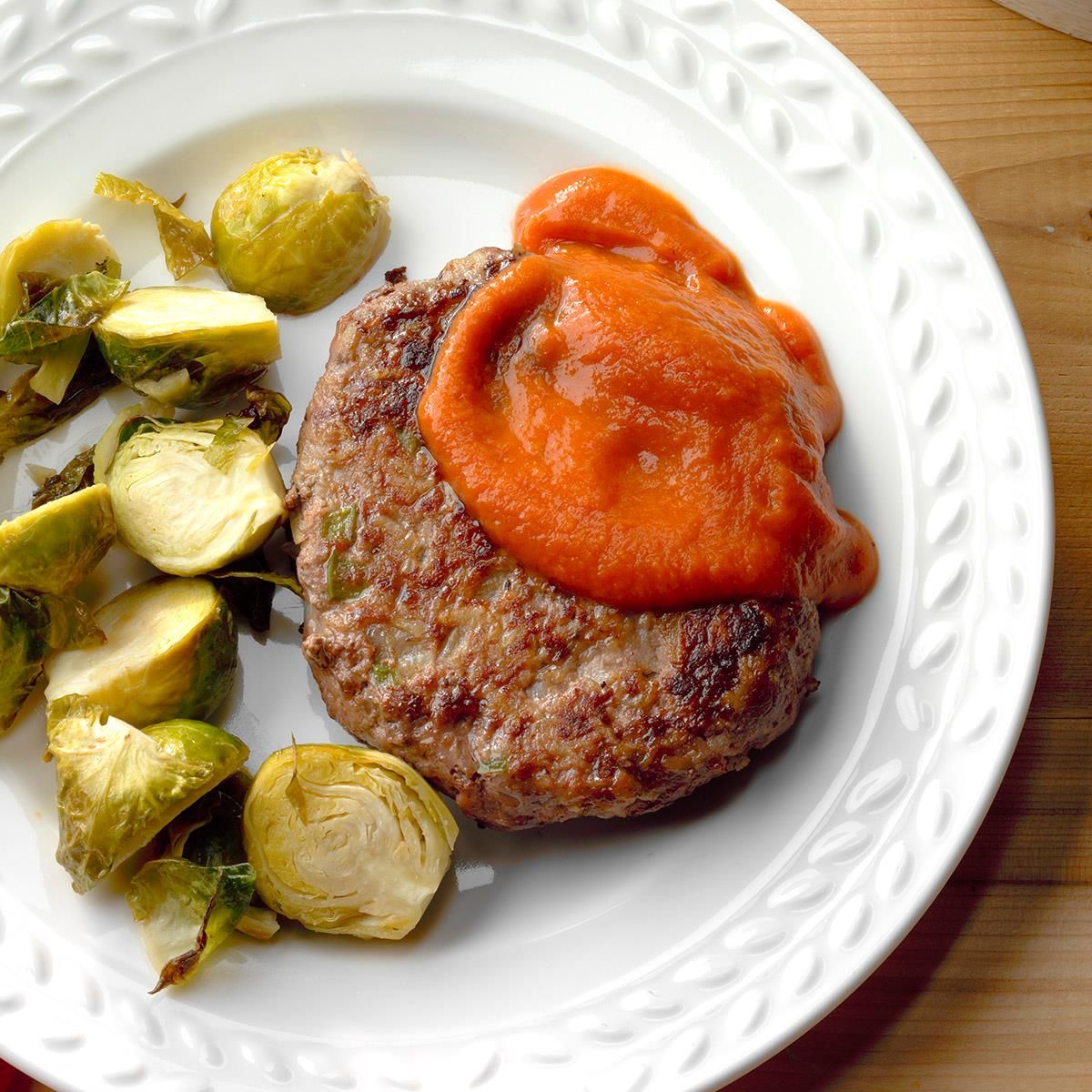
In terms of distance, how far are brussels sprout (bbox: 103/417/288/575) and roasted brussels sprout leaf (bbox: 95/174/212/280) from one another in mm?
613

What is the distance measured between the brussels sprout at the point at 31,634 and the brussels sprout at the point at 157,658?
0.15ft

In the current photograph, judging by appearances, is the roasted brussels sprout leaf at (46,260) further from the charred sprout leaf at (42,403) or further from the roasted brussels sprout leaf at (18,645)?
the roasted brussels sprout leaf at (18,645)

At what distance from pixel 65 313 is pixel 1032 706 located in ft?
10.6

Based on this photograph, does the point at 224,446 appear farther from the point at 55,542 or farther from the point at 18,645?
the point at 18,645

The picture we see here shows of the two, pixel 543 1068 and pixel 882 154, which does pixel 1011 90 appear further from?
pixel 543 1068

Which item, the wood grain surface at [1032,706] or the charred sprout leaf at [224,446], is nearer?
the charred sprout leaf at [224,446]

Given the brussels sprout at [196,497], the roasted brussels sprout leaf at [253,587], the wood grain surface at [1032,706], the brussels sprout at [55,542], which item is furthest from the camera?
the wood grain surface at [1032,706]

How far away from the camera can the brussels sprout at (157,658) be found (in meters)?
3.17

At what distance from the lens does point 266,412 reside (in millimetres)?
3471

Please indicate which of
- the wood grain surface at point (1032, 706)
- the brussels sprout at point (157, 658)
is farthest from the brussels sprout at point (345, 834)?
the wood grain surface at point (1032, 706)

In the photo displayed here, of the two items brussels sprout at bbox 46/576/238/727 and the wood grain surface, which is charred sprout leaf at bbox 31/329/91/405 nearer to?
brussels sprout at bbox 46/576/238/727

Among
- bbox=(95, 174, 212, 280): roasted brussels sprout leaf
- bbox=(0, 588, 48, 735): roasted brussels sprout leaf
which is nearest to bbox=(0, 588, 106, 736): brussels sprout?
bbox=(0, 588, 48, 735): roasted brussels sprout leaf

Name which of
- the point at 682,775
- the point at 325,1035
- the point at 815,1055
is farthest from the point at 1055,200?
the point at 325,1035

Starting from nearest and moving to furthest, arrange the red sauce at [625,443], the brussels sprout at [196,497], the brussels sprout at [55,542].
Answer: the red sauce at [625,443] < the brussels sprout at [55,542] < the brussels sprout at [196,497]
